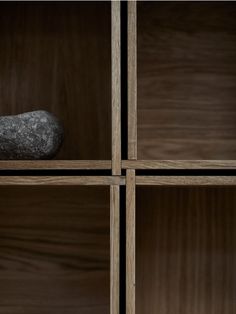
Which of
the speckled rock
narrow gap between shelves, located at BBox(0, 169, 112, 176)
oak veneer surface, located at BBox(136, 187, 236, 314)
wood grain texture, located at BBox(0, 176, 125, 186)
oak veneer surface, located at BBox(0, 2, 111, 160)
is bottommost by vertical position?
oak veneer surface, located at BBox(136, 187, 236, 314)

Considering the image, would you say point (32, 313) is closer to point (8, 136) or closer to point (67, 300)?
point (67, 300)

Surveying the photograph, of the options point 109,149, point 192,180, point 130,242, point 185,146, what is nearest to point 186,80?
point 185,146

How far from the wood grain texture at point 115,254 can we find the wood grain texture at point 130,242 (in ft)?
0.06

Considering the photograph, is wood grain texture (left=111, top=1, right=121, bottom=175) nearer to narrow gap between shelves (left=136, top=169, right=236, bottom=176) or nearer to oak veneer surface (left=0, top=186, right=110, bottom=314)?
narrow gap between shelves (left=136, top=169, right=236, bottom=176)

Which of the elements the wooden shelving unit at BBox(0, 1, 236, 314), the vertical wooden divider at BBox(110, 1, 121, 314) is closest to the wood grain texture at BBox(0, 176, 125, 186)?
the vertical wooden divider at BBox(110, 1, 121, 314)

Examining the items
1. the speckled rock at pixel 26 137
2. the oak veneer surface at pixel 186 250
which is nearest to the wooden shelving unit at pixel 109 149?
the oak veneer surface at pixel 186 250

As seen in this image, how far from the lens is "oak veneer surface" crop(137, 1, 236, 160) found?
121cm

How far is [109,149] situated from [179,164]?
34 cm

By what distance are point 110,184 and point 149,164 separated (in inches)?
3.6

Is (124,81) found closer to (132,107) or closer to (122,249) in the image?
(132,107)

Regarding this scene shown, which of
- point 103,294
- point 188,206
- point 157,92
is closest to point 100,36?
point 157,92

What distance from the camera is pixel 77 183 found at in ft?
2.99

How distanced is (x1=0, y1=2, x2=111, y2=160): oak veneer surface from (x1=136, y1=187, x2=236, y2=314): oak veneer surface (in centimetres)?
23

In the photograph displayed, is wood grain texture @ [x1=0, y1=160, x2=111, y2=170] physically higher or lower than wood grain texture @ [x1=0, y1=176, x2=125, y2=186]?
higher
